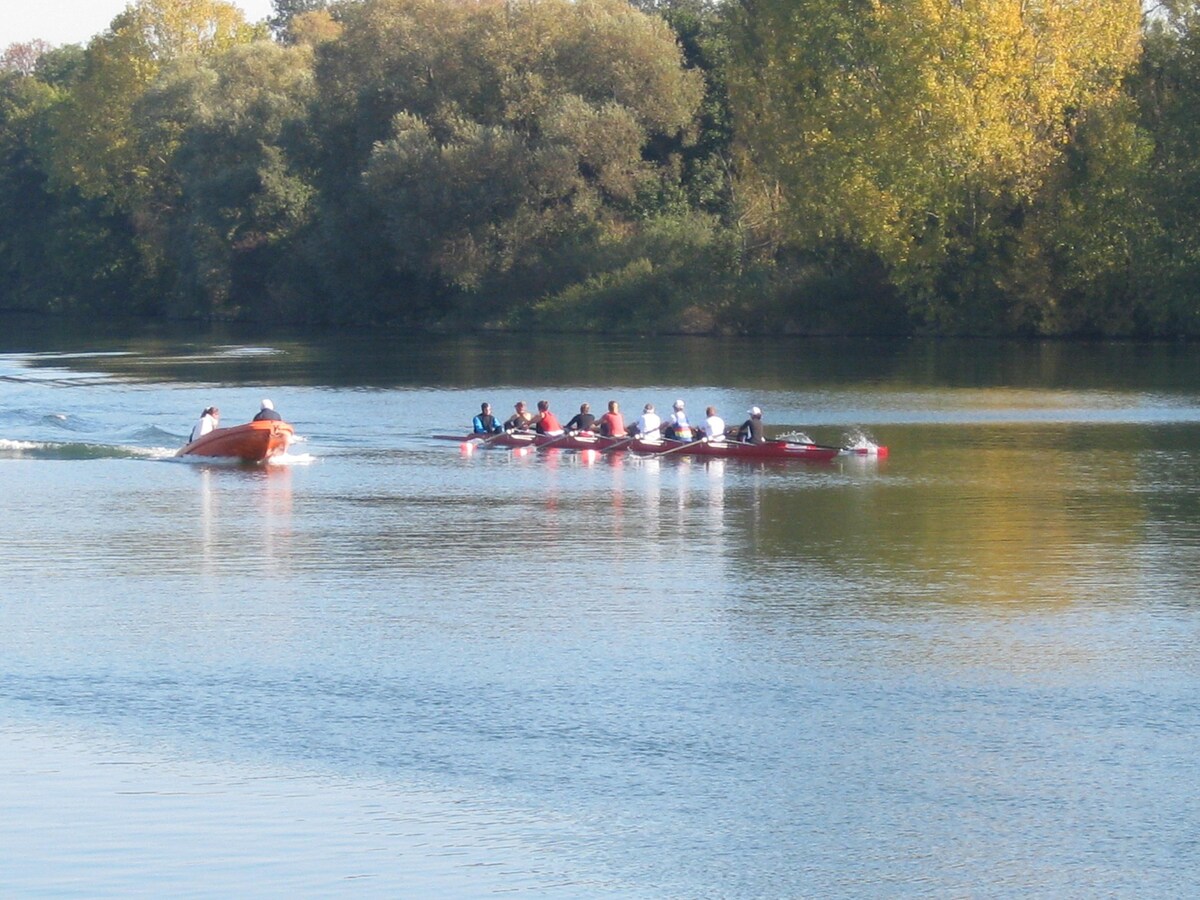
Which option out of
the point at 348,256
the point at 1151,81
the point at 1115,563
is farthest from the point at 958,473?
the point at 348,256

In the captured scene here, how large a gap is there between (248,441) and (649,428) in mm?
7100

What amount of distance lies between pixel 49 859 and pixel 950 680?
728 centimetres

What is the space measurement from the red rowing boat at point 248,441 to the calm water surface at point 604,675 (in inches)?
14.1

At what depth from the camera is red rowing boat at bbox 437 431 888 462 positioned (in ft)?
100

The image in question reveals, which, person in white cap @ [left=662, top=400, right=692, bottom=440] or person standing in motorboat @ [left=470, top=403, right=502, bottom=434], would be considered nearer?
person in white cap @ [left=662, top=400, right=692, bottom=440]

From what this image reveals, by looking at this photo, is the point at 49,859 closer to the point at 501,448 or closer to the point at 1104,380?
the point at 501,448

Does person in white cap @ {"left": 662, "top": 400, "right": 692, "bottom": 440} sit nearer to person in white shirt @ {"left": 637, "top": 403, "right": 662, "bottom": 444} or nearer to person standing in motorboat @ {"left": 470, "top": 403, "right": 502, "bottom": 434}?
person in white shirt @ {"left": 637, "top": 403, "right": 662, "bottom": 444}

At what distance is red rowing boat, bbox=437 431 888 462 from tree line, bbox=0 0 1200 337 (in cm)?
3068

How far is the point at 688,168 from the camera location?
241ft

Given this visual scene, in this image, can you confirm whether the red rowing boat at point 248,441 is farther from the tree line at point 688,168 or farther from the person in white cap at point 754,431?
the tree line at point 688,168

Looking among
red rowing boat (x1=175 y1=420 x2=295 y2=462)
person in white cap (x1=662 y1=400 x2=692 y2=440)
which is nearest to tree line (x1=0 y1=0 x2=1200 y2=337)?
person in white cap (x1=662 y1=400 x2=692 y2=440)

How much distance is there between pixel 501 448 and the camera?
110ft

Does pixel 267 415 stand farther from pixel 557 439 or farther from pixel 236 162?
pixel 236 162

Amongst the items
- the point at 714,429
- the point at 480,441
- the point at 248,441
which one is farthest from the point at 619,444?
the point at 248,441
